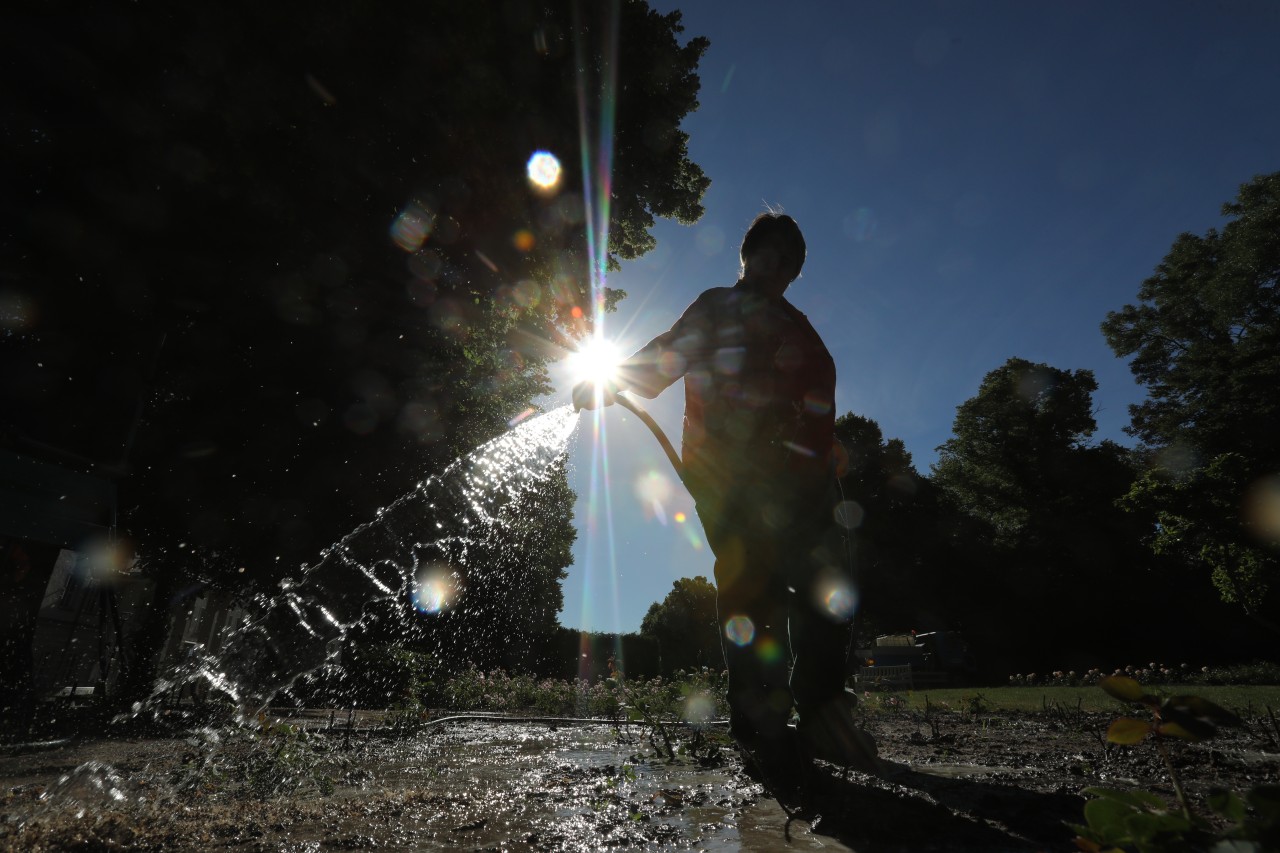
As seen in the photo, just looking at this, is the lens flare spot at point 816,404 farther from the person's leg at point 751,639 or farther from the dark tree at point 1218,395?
the dark tree at point 1218,395

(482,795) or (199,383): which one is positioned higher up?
(199,383)

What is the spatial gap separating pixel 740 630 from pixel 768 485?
65 centimetres

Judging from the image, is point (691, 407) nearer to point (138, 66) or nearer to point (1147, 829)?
point (1147, 829)

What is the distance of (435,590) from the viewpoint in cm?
1391

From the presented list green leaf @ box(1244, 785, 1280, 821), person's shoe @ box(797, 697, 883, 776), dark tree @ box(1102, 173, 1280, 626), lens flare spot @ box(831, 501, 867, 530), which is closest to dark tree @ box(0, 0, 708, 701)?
lens flare spot @ box(831, 501, 867, 530)

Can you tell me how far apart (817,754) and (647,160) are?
39.5 ft

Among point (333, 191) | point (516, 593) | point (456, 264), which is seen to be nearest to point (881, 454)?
point (516, 593)

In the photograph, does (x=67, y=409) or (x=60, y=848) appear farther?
Result: (x=67, y=409)

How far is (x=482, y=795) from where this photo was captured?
2.33 m

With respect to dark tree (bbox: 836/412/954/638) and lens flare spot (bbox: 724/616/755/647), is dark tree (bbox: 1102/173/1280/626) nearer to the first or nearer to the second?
dark tree (bbox: 836/412/954/638)

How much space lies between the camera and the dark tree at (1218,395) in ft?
56.7

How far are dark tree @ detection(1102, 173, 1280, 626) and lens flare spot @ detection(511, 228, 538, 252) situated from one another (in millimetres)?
19846

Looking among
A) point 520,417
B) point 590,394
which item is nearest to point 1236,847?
point 590,394

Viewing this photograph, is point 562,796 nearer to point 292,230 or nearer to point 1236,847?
point 1236,847
